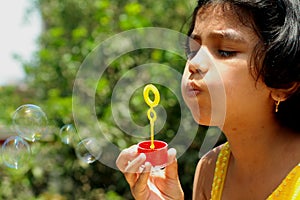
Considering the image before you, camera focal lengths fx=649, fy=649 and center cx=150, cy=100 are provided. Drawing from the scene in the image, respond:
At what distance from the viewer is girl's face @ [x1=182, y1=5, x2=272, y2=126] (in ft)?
5.08

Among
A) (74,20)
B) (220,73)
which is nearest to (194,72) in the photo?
(220,73)

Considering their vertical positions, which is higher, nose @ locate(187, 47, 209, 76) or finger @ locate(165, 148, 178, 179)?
nose @ locate(187, 47, 209, 76)

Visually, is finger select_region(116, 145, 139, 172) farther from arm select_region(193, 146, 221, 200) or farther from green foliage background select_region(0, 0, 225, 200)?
green foliage background select_region(0, 0, 225, 200)

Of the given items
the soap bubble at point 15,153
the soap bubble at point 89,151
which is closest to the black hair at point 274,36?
the soap bubble at point 89,151

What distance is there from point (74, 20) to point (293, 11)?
10.9 ft

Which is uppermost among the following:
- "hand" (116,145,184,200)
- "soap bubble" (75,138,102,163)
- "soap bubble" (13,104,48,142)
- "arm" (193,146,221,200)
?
"hand" (116,145,184,200)

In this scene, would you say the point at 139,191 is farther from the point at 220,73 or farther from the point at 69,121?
the point at 69,121

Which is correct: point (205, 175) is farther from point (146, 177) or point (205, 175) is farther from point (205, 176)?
point (146, 177)

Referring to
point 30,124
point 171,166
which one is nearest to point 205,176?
point 171,166

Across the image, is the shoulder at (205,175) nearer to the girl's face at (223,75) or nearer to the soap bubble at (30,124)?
the girl's face at (223,75)

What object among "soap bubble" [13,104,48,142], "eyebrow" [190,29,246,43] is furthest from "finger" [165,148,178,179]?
"soap bubble" [13,104,48,142]

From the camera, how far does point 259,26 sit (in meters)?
1.56

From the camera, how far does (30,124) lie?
7.66 ft

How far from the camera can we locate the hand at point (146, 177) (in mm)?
1602
